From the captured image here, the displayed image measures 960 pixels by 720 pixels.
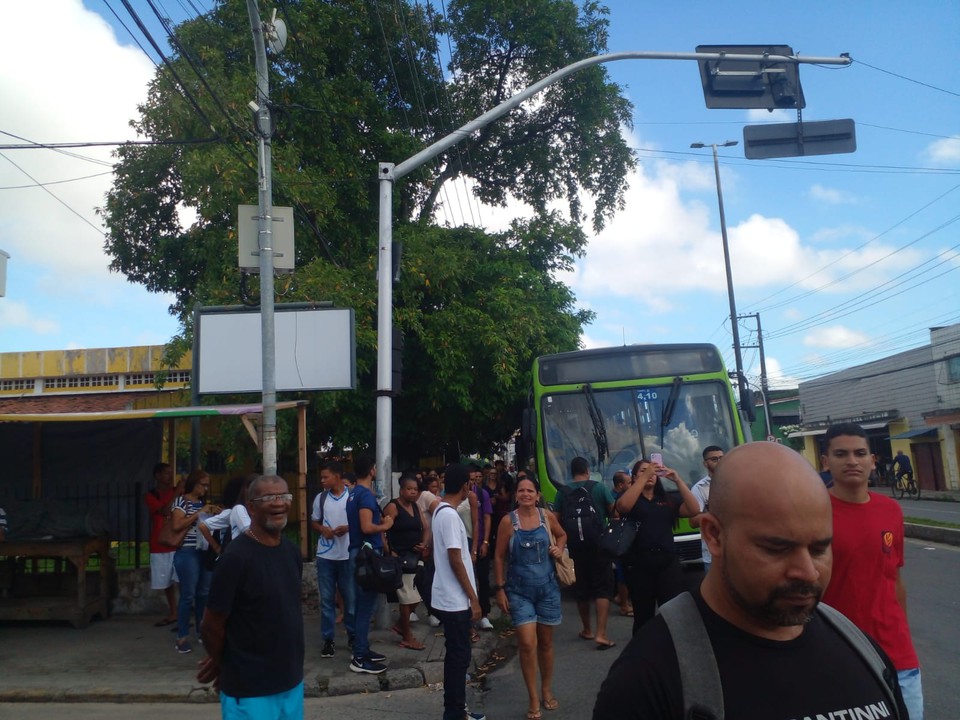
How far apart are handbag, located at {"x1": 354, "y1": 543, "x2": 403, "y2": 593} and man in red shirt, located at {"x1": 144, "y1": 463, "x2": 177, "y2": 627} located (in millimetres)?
2631

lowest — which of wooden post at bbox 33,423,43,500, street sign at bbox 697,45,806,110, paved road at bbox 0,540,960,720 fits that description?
paved road at bbox 0,540,960,720

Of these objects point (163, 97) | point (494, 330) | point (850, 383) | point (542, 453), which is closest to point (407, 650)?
point (542, 453)

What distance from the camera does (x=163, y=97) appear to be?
15047 millimetres

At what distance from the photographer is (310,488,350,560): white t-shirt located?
7.99 m

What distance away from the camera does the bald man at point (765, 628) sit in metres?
1.67

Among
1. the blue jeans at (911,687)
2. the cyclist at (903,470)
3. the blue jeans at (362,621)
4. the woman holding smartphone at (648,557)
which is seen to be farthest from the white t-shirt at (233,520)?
the cyclist at (903,470)

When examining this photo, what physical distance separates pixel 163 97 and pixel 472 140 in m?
7.96

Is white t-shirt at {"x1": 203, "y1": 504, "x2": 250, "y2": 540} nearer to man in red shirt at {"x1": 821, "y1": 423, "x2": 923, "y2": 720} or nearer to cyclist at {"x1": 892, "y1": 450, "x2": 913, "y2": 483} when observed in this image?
Result: man in red shirt at {"x1": 821, "y1": 423, "x2": 923, "y2": 720}

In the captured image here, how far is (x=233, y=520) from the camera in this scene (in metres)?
7.01

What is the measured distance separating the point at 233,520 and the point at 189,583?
1.75 meters

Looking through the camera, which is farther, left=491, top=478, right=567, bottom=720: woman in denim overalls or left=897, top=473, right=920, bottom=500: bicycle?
left=897, top=473, right=920, bottom=500: bicycle

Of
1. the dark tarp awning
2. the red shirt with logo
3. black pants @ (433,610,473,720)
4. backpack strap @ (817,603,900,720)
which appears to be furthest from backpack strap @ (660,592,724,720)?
the dark tarp awning

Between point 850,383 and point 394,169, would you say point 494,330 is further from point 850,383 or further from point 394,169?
Result: point 850,383

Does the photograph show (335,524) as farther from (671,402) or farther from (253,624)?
(671,402)
